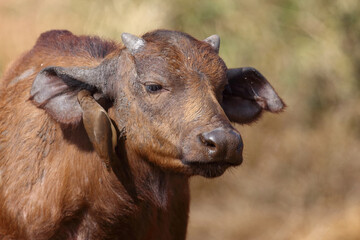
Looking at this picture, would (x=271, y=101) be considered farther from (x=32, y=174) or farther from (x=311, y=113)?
(x=311, y=113)

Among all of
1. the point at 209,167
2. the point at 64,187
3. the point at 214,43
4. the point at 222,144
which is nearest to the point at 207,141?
the point at 222,144

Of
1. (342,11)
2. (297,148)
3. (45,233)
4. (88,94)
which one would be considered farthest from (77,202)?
A: (342,11)

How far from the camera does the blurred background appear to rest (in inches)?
529

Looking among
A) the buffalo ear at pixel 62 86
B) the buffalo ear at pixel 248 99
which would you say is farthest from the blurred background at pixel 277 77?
the buffalo ear at pixel 62 86

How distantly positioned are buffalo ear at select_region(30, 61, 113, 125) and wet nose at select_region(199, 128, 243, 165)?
1214 millimetres

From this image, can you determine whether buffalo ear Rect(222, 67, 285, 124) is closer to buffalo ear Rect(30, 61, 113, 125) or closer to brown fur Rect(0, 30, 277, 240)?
brown fur Rect(0, 30, 277, 240)

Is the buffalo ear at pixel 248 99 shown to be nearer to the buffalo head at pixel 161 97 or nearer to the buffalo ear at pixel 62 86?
the buffalo head at pixel 161 97

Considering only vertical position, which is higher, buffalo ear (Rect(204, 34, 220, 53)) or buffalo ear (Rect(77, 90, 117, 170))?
buffalo ear (Rect(204, 34, 220, 53))

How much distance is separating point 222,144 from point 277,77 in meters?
8.69

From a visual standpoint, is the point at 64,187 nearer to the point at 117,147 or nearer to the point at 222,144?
the point at 117,147

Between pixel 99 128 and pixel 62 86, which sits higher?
pixel 62 86

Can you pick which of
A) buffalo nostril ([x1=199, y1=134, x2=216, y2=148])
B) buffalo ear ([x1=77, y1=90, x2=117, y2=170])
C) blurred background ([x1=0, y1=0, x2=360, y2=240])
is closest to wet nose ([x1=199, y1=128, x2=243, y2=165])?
buffalo nostril ([x1=199, y1=134, x2=216, y2=148])

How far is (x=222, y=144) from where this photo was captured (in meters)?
5.56

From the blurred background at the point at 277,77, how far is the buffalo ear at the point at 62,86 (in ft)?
23.0
